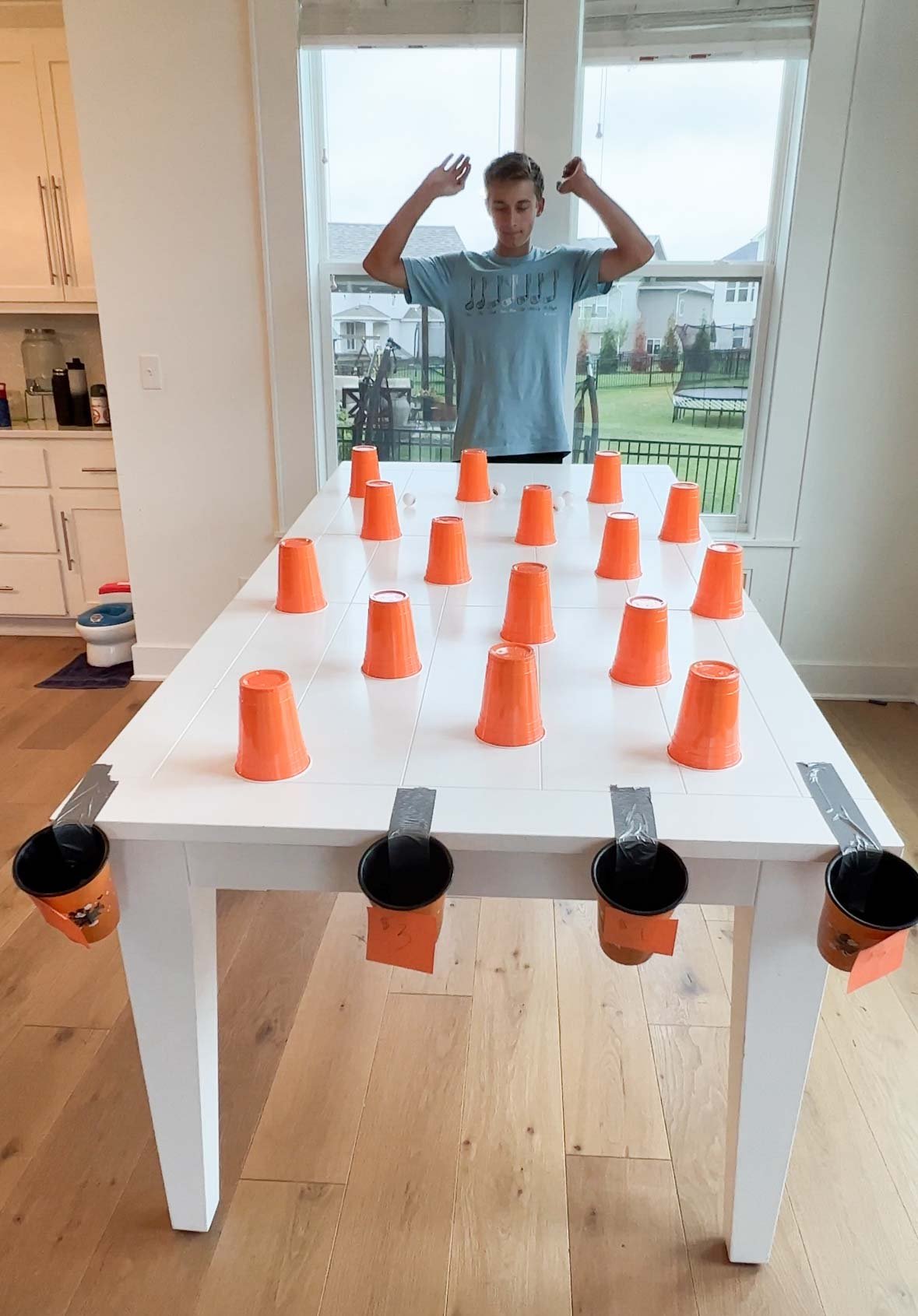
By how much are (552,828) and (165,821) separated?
1.27ft

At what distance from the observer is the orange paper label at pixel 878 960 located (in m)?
0.83

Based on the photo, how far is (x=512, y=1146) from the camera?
1.43 m

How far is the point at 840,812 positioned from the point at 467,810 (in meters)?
0.38

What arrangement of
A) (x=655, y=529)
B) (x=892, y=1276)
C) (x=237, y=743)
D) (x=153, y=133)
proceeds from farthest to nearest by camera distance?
(x=153, y=133)
(x=655, y=529)
(x=892, y=1276)
(x=237, y=743)

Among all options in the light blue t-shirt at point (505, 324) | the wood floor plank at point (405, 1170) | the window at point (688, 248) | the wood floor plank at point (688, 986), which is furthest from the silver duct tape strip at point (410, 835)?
the window at point (688, 248)

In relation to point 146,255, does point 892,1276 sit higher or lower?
lower

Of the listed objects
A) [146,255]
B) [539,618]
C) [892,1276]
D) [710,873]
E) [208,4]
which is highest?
[208,4]

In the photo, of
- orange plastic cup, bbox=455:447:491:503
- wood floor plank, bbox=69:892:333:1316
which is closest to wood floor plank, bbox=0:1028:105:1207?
wood floor plank, bbox=69:892:333:1316

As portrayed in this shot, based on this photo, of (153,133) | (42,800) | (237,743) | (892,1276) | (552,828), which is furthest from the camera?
(153,133)

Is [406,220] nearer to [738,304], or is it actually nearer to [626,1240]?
[738,304]

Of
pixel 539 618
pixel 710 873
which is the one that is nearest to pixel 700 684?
pixel 710 873

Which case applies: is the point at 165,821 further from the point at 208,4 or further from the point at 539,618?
the point at 208,4

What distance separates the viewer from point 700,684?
98 centimetres

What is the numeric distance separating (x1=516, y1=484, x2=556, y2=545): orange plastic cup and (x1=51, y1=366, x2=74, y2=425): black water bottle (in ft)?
7.80
